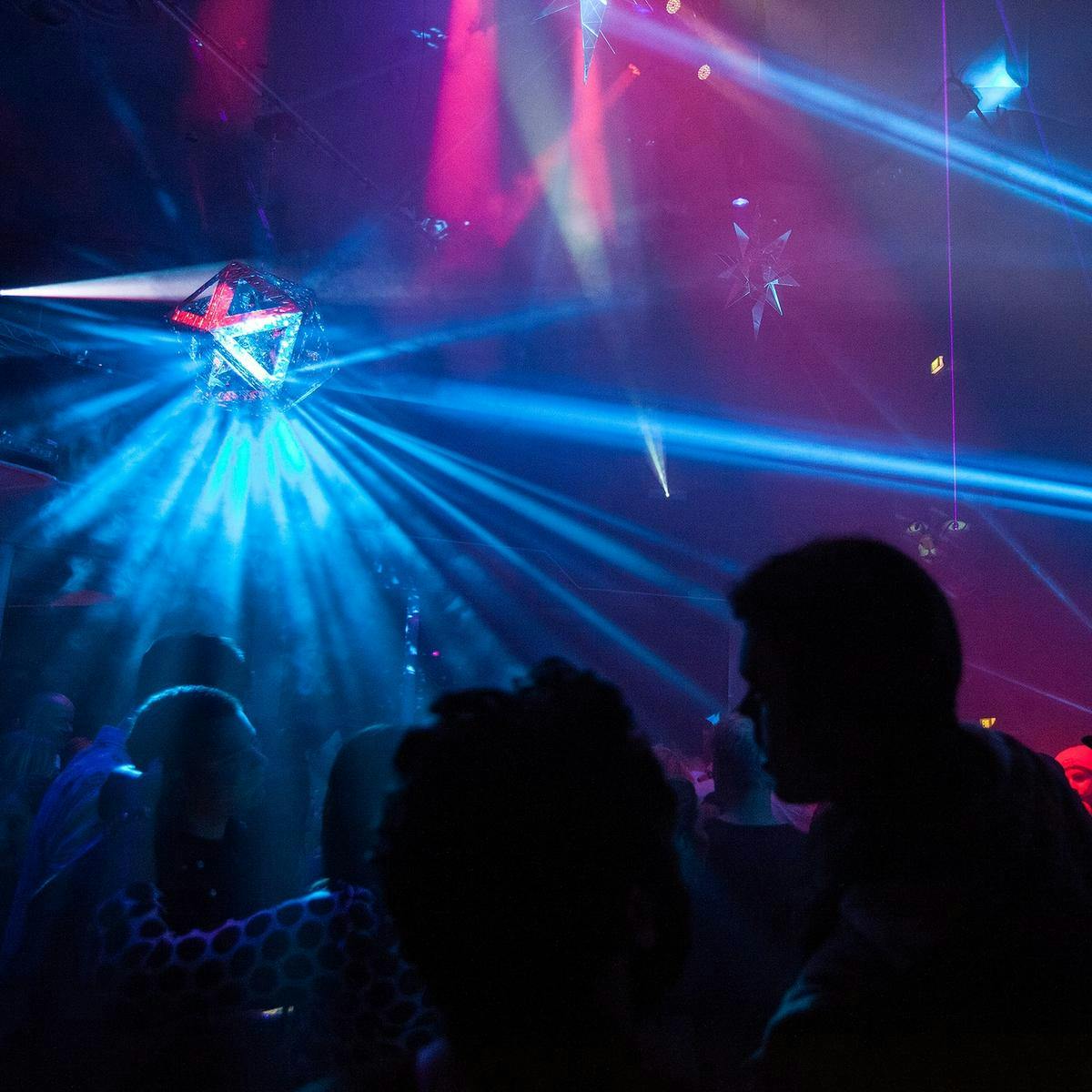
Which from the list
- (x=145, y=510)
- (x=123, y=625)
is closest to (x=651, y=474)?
(x=145, y=510)

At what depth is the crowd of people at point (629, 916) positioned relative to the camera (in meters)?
0.68

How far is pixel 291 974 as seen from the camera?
1248 millimetres

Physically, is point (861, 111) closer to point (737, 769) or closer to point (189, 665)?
point (737, 769)

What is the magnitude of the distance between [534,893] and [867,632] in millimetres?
498

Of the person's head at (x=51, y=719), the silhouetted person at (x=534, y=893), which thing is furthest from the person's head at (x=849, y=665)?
the person's head at (x=51, y=719)

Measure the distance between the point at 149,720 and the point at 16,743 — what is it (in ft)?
12.2

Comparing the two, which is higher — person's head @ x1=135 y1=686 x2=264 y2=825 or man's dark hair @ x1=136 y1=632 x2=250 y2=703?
man's dark hair @ x1=136 y1=632 x2=250 y2=703

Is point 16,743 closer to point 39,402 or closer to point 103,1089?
point 39,402

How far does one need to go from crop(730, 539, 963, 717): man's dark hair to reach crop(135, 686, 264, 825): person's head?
1202 millimetres

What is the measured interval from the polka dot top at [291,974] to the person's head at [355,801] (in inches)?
5.0

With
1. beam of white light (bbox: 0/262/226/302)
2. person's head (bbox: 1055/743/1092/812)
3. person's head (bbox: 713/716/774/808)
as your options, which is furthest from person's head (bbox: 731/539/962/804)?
beam of white light (bbox: 0/262/226/302)

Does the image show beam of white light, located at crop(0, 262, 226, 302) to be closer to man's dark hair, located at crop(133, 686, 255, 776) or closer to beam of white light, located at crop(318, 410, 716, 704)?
beam of white light, located at crop(318, 410, 716, 704)

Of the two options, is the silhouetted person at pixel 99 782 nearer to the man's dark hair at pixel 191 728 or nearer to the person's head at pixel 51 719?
the man's dark hair at pixel 191 728

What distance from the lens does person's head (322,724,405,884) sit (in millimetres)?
1425
